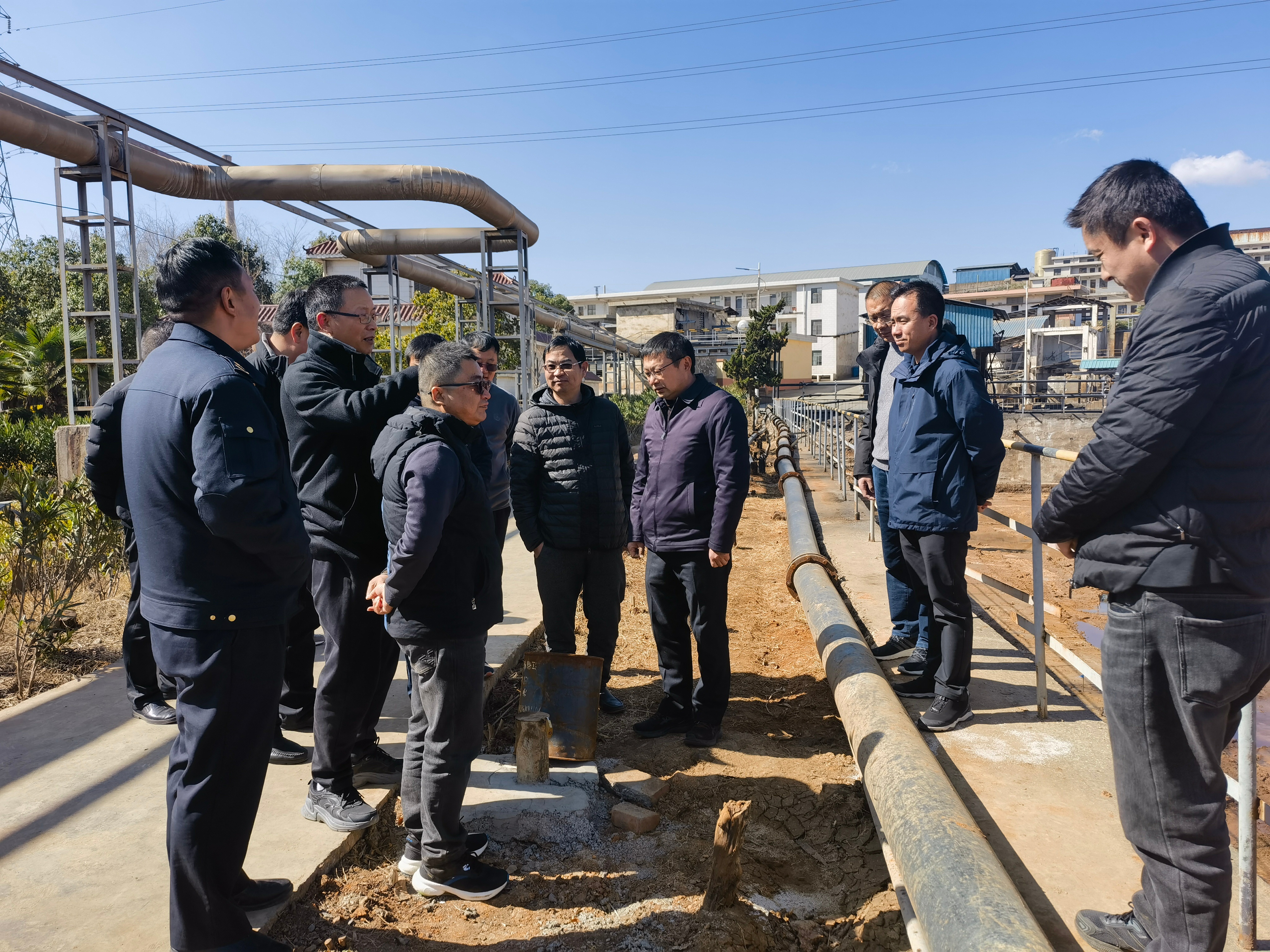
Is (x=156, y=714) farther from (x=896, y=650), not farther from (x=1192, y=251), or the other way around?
(x=1192, y=251)

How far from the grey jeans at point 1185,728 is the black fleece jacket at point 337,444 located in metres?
2.40

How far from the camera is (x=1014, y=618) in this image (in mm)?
6273

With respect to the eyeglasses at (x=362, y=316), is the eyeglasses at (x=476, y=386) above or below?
below

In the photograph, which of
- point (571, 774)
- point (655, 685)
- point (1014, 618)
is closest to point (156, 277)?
point (571, 774)

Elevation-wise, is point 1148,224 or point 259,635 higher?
point 1148,224

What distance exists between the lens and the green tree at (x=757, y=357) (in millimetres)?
29297

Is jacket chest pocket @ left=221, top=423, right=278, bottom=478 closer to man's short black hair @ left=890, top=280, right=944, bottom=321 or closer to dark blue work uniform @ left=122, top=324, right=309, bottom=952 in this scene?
dark blue work uniform @ left=122, top=324, right=309, bottom=952

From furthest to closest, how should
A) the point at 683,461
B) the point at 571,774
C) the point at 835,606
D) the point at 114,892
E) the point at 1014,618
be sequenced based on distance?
the point at 1014,618, the point at 835,606, the point at 683,461, the point at 571,774, the point at 114,892

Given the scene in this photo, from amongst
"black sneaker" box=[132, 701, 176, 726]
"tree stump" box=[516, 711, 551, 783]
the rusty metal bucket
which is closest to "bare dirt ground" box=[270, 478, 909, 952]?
the rusty metal bucket

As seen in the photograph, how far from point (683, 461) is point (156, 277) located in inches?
92.7

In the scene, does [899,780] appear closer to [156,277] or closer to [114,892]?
[114,892]

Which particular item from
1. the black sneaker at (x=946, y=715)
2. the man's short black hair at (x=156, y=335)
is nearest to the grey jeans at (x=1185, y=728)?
the black sneaker at (x=946, y=715)

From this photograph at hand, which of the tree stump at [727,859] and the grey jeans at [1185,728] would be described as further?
the tree stump at [727,859]

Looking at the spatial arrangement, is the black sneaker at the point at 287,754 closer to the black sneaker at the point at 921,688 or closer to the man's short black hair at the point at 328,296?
the man's short black hair at the point at 328,296
